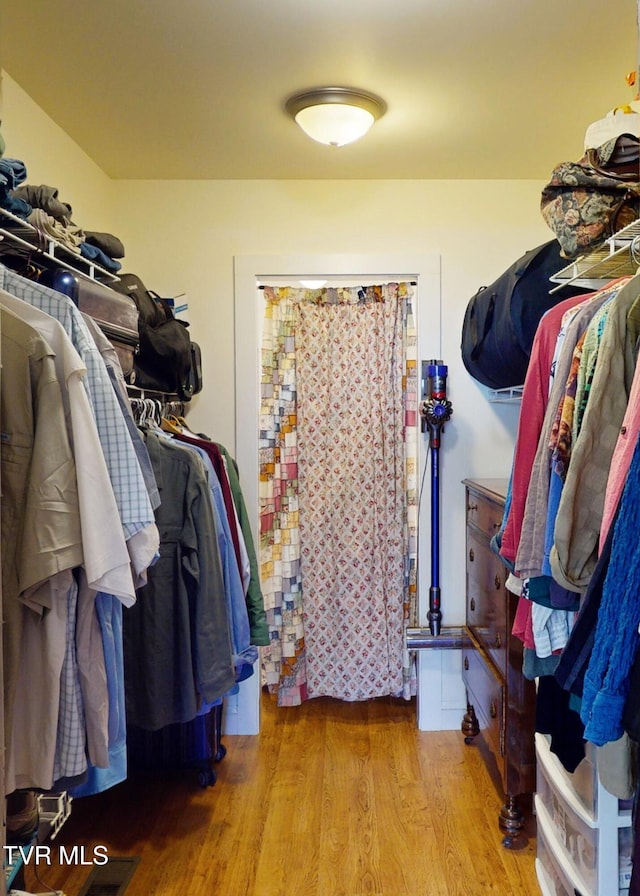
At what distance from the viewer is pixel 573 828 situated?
5.01 feet

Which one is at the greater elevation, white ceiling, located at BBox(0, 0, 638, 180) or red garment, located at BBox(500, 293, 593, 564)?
white ceiling, located at BBox(0, 0, 638, 180)

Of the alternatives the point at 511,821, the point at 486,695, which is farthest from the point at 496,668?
the point at 511,821

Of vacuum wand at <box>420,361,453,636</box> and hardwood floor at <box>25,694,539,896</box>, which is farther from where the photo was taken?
vacuum wand at <box>420,361,453,636</box>

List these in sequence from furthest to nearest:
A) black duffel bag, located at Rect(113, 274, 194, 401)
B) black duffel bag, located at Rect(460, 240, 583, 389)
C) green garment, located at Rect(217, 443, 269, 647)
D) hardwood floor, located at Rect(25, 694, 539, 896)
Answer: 1. green garment, located at Rect(217, 443, 269, 647)
2. black duffel bag, located at Rect(113, 274, 194, 401)
3. hardwood floor, located at Rect(25, 694, 539, 896)
4. black duffel bag, located at Rect(460, 240, 583, 389)

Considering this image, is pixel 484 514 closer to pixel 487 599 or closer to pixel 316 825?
pixel 487 599

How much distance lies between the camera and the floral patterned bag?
132 centimetres

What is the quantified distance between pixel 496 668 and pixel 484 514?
1.81 feet

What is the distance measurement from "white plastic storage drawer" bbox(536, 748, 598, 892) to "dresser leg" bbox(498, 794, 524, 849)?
1.01 feet

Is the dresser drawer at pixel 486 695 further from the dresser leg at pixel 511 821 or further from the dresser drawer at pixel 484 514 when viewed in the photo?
the dresser drawer at pixel 484 514

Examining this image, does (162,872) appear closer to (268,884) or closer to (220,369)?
(268,884)

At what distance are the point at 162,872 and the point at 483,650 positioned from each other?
1.31m

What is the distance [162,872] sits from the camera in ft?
6.17

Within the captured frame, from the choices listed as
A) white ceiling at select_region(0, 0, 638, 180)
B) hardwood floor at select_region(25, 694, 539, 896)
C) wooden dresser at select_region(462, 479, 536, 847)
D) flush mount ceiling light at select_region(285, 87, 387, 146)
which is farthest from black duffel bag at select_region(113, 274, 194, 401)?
hardwood floor at select_region(25, 694, 539, 896)

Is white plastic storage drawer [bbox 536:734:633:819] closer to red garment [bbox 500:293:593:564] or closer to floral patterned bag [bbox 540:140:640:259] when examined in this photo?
red garment [bbox 500:293:593:564]
